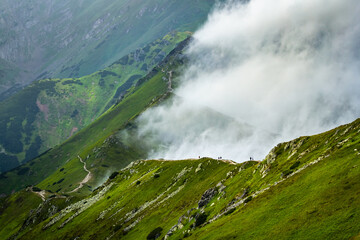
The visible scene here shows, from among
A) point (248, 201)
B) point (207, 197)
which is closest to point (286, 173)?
point (248, 201)

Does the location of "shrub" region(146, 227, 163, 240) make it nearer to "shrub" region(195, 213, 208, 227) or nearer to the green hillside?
the green hillside

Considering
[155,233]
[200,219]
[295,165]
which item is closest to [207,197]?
[200,219]

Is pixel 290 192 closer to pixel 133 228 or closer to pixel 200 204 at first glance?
pixel 200 204

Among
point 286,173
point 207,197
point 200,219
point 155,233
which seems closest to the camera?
point 286,173

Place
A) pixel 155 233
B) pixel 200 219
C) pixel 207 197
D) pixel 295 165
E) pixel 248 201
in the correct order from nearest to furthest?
1. pixel 248 201
2. pixel 295 165
3. pixel 200 219
4. pixel 155 233
5. pixel 207 197

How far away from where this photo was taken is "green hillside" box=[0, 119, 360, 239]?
140ft

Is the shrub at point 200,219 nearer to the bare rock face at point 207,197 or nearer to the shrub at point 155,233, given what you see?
the bare rock face at point 207,197

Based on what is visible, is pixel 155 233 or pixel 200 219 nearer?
pixel 200 219

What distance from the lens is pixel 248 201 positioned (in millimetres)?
61344

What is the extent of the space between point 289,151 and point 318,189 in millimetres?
31657

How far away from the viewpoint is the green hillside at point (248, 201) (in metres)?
42.5

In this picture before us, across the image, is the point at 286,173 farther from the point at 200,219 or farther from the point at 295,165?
the point at 200,219

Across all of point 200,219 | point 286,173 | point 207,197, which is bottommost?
point 200,219

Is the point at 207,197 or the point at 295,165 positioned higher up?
the point at 207,197
